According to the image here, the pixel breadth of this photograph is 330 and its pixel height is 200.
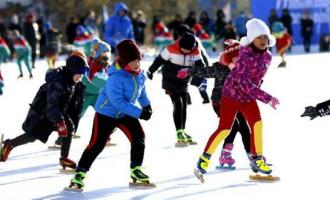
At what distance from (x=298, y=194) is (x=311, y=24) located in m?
20.9

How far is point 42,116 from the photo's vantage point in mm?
6980

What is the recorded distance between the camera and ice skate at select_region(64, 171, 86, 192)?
6.03 meters

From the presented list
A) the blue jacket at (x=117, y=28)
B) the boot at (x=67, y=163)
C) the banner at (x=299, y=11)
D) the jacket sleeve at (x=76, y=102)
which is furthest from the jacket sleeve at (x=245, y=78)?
the banner at (x=299, y=11)

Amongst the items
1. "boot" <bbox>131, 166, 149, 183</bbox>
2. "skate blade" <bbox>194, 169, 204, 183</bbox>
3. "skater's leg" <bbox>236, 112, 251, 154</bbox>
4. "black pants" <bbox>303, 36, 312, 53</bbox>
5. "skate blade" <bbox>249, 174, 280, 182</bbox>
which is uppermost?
"skater's leg" <bbox>236, 112, 251, 154</bbox>

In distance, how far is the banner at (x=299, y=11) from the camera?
1061 inches

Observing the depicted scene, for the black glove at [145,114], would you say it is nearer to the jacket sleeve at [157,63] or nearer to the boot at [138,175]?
the boot at [138,175]

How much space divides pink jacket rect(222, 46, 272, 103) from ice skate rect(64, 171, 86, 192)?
1.30 meters

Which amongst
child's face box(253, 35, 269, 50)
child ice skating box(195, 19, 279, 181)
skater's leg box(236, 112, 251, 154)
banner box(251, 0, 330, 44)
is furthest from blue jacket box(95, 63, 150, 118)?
banner box(251, 0, 330, 44)

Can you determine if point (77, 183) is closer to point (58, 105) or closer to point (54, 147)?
point (58, 105)

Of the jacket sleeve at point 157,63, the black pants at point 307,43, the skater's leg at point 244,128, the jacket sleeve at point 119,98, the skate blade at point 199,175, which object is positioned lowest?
the black pants at point 307,43

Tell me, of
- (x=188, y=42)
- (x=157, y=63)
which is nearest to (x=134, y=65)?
(x=188, y=42)

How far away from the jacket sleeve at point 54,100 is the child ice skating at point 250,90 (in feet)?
4.00

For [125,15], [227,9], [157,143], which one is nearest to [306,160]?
[157,143]

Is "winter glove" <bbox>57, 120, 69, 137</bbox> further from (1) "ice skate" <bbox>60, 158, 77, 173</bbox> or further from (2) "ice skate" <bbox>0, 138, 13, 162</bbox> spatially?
(2) "ice skate" <bbox>0, 138, 13, 162</bbox>
